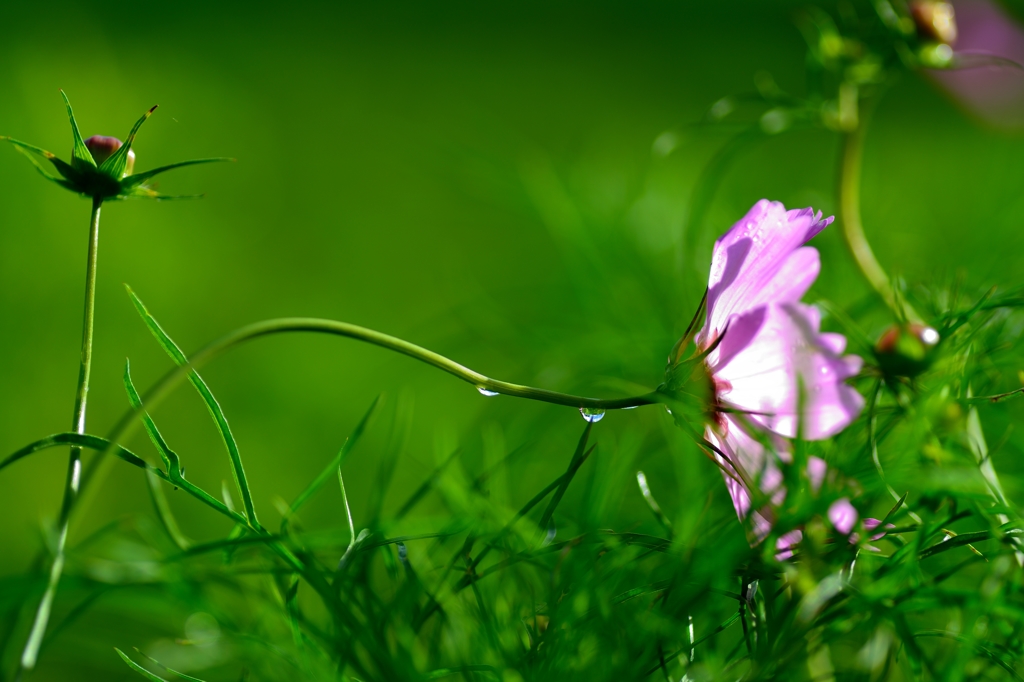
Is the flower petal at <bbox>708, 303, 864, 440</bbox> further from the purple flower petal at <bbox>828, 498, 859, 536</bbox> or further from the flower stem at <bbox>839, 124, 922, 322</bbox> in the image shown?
the flower stem at <bbox>839, 124, 922, 322</bbox>

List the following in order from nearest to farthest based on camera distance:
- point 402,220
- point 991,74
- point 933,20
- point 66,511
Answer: point 66,511, point 933,20, point 402,220, point 991,74

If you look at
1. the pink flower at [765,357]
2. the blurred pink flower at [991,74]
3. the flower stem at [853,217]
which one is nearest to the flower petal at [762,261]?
the pink flower at [765,357]

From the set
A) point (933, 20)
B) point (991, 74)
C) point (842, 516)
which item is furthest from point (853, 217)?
point (991, 74)

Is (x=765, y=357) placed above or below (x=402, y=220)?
above

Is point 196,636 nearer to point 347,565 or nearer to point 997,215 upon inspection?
point 347,565

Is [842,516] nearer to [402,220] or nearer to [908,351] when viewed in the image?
[908,351]

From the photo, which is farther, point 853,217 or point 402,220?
point 402,220
